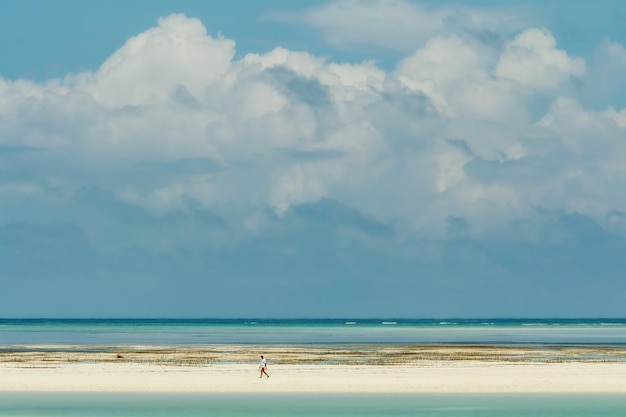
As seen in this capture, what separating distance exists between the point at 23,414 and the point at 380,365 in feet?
80.0

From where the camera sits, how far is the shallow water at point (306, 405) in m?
37.9

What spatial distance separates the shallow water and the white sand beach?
2120 mm

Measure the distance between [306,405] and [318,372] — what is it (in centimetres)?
1221

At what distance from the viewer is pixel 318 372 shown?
5244cm

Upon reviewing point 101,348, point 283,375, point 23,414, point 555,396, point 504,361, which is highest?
point 101,348

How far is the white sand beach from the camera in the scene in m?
45.7

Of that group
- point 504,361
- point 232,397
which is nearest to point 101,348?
point 504,361

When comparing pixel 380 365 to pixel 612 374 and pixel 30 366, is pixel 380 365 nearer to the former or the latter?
pixel 612 374

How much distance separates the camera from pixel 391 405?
4006cm

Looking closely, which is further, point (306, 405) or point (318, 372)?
point (318, 372)

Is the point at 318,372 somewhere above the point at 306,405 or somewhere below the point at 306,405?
above

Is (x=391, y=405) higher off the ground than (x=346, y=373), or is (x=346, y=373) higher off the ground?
(x=346, y=373)

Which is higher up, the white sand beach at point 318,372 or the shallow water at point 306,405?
the white sand beach at point 318,372

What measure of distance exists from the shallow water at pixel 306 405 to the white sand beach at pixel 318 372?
212 cm
